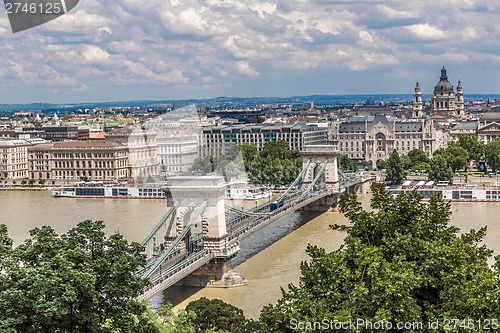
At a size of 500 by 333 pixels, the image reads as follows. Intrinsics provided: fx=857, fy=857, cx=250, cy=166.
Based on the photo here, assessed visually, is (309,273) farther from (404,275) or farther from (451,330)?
(451,330)

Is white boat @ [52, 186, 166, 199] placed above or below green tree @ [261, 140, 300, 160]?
below

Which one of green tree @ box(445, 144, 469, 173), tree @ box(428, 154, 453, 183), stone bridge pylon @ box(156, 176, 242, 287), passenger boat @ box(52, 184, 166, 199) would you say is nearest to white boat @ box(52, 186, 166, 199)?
passenger boat @ box(52, 184, 166, 199)

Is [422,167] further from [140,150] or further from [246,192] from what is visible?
[140,150]

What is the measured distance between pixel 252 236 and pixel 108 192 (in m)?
15.4

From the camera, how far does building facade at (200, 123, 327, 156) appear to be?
179ft

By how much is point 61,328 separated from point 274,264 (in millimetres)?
13186

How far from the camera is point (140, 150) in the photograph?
47750mm

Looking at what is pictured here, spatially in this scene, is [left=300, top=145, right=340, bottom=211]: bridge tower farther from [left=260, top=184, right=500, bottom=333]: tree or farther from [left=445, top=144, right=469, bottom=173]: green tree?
[left=260, top=184, right=500, bottom=333]: tree

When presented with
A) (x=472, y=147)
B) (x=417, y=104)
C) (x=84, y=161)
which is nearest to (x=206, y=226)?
(x=84, y=161)

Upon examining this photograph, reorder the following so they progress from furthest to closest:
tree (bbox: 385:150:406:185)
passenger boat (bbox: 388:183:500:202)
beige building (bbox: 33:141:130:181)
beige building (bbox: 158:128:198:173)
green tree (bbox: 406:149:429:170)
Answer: green tree (bbox: 406:149:429:170) → beige building (bbox: 33:141:130:181) → beige building (bbox: 158:128:198:173) → tree (bbox: 385:150:406:185) → passenger boat (bbox: 388:183:500:202)

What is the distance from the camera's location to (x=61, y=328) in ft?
23.4

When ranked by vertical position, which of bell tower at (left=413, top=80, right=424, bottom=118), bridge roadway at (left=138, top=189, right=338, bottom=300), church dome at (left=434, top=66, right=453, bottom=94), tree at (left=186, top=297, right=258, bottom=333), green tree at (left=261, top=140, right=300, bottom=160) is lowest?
green tree at (left=261, top=140, right=300, bottom=160)

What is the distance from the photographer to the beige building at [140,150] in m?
46.0

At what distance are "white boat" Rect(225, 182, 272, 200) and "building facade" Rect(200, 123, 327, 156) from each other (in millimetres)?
15228
